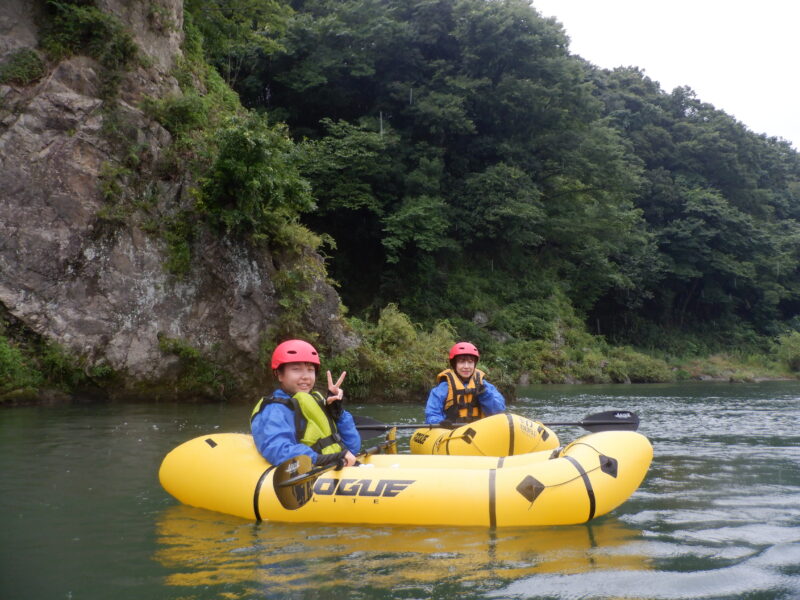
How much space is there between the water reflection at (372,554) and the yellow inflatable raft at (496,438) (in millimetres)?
1235

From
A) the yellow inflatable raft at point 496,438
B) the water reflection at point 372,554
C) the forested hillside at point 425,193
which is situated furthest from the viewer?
the forested hillside at point 425,193

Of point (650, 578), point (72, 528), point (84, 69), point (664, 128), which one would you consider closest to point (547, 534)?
point (650, 578)

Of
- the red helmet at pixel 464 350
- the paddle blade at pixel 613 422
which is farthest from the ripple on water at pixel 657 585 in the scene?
the red helmet at pixel 464 350

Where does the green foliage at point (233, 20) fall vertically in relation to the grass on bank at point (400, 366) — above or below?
above

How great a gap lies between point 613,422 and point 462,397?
1.40 meters

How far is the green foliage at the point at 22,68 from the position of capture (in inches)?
467

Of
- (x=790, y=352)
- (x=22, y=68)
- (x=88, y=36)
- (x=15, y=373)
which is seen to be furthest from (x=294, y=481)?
(x=790, y=352)

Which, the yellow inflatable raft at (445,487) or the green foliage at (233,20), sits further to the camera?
the green foliage at (233,20)

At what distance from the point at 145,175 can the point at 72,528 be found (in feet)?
32.0

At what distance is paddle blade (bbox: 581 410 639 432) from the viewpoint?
5.97 metres

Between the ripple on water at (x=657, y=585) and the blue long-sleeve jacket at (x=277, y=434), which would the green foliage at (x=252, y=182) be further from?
the ripple on water at (x=657, y=585)

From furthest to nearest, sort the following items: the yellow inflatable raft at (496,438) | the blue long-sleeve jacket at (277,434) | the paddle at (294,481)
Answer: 1. the yellow inflatable raft at (496,438)
2. the blue long-sleeve jacket at (277,434)
3. the paddle at (294,481)

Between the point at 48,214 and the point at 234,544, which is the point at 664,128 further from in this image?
the point at 234,544

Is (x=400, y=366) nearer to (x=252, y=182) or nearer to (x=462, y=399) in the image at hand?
(x=252, y=182)
